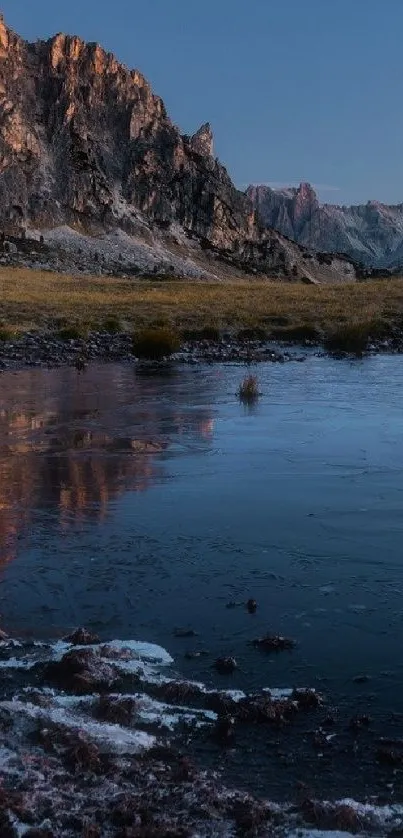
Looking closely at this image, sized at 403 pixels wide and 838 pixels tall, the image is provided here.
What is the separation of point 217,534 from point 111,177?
14092cm

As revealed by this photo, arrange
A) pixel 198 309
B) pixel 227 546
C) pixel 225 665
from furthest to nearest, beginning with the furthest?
pixel 198 309, pixel 227 546, pixel 225 665

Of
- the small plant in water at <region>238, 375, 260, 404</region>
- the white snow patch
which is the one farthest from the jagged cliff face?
the white snow patch

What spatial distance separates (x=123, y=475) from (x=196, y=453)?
195cm

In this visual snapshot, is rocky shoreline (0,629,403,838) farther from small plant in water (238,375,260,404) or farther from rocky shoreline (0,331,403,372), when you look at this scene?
rocky shoreline (0,331,403,372)

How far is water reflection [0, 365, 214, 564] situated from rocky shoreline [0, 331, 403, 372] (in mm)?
4394

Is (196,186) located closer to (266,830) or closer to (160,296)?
(160,296)

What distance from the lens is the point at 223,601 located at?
731 centimetres

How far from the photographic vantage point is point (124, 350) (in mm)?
32094

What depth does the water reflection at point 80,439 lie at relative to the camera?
34.6 feet

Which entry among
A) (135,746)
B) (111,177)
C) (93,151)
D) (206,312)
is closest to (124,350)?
(206,312)

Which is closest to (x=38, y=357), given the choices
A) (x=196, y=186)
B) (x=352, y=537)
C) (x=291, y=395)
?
(x=291, y=395)

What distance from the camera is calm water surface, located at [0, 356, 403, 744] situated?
6559 millimetres

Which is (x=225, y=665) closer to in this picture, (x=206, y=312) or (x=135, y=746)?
(x=135, y=746)

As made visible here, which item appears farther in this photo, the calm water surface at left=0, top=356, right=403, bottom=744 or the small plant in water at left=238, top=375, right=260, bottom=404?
the small plant in water at left=238, top=375, right=260, bottom=404
